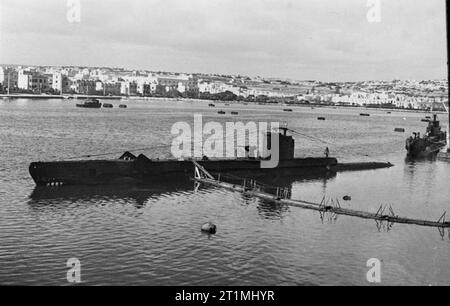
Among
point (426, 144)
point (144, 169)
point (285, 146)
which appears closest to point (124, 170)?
point (144, 169)

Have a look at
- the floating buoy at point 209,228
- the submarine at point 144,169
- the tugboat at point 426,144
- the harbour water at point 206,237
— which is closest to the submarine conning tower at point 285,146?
the submarine at point 144,169

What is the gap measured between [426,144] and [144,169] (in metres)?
55.3

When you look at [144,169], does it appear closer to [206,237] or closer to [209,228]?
[209,228]

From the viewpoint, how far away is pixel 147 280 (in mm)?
22625

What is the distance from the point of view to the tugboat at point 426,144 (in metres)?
78.7

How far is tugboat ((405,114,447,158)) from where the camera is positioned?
258 feet

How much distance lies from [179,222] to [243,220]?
4.31 m

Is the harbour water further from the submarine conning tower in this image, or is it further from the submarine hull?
the submarine conning tower

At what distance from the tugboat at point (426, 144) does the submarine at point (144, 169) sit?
95.0 ft

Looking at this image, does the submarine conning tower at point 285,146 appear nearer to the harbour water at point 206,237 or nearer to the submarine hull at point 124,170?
the submarine hull at point 124,170

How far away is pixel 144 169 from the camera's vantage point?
44.4m

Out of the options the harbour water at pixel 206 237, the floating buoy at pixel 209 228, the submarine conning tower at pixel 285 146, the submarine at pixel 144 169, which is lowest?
the harbour water at pixel 206 237
